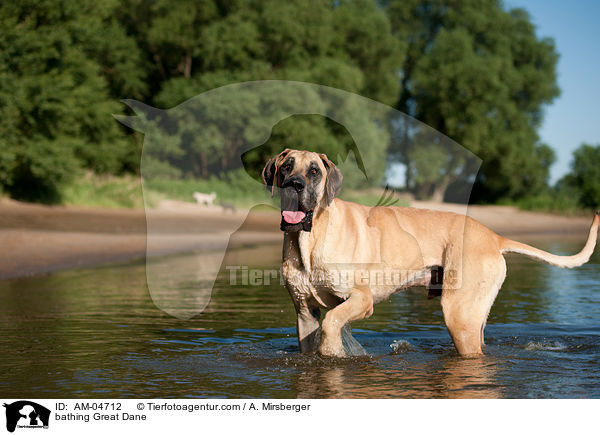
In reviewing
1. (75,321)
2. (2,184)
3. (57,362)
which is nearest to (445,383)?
(57,362)

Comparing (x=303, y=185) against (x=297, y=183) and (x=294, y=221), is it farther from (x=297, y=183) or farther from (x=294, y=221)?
(x=294, y=221)

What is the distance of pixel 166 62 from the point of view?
140 feet

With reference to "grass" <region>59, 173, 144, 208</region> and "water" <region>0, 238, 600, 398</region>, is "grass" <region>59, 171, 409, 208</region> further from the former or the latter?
"water" <region>0, 238, 600, 398</region>

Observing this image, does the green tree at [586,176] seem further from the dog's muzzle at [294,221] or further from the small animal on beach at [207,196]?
the dog's muzzle at [294,221]

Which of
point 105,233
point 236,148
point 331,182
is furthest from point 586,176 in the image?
point 331,182

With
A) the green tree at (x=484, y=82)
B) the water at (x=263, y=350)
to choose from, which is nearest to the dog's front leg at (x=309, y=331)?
the water at (x=263, y=350)

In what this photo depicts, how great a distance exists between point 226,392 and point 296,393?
543mm

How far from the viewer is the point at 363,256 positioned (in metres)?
6.21

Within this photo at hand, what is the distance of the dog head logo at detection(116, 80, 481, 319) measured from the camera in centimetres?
882

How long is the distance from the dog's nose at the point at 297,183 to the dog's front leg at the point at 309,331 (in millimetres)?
1293

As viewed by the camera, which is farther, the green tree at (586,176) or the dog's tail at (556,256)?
the green tree at (586,176)
